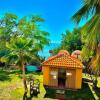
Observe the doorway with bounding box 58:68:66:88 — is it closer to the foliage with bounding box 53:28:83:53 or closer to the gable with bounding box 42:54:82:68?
the gable with bounding box 42:54:82:68

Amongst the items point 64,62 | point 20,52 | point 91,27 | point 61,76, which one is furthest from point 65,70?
point 91,27

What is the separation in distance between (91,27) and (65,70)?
19267mm

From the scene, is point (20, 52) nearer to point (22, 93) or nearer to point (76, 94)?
point (22, 93)

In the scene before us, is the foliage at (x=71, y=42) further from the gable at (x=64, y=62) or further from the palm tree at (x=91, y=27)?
the palm tree at (x=91, y=27)

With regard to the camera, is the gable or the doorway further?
the doorway

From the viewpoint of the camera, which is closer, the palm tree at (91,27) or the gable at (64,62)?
the palm tree at (91,27)

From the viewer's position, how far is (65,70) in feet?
99.6

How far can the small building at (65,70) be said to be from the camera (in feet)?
96.4

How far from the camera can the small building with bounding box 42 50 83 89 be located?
29.4 metres

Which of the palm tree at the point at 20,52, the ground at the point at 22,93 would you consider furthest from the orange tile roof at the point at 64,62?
the palm tree at the point at 20,52

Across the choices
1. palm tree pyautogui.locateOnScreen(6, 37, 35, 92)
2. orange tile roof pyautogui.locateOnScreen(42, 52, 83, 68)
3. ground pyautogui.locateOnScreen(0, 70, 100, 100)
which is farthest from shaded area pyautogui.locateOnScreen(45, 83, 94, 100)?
orange tile roof pyautogui.locateOnScreen(42, 52, 83, 68)

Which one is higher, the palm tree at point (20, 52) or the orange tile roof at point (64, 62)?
the palm tree at point (20, 52)

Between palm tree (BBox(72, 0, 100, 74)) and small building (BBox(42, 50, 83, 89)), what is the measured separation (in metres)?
16.3

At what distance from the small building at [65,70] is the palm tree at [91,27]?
1625 cm
